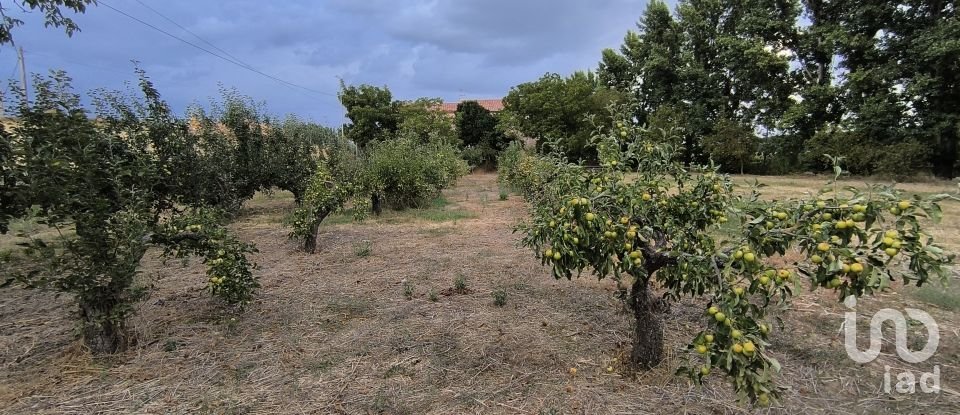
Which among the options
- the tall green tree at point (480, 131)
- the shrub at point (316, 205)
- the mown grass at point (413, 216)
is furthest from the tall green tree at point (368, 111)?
the shrub at point (316, 205)

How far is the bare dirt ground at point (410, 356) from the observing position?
2.54 m

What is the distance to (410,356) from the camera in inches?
122

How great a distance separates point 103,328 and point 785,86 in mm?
24601

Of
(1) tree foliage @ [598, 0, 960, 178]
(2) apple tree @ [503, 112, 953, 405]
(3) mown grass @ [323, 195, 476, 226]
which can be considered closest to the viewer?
(2) apple tree @ [503, 112, 953, 405]

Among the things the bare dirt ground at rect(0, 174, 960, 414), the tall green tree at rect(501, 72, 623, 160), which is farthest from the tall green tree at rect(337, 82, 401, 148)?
the bare dirt ground at rect(0, 174, 960, 414)

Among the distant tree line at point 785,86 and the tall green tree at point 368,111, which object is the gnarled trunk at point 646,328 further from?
the tall green tree at point 368,111

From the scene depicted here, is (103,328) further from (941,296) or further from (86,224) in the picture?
(941,296)

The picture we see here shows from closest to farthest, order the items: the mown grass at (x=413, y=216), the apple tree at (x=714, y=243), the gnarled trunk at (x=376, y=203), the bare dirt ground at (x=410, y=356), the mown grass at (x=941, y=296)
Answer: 1. the apple tree at (x=714, y=243)
2. the bare dirt ground at (x=410, y=356)
3. the mown grass at (x=941, y=296)
4. the mown grass at (x=413, y=216)
5. the gnarled trunk at (x=376, y=203)

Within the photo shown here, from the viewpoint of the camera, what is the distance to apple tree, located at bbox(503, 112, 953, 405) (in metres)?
1.73

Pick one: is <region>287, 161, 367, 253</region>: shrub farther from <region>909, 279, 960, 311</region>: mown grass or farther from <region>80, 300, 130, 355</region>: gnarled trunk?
<region>909, 279, 960, 311</region>: mown grass

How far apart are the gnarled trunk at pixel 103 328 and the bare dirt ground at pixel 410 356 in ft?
0.33

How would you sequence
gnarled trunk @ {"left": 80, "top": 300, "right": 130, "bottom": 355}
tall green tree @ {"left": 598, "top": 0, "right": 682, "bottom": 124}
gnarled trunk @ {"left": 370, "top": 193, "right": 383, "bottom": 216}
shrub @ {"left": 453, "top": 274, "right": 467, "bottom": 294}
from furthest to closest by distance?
tall green tree @ {"left": 598, "top": 0, "right": 682, "bottom": 124} → gnarled trunk @ {"left": 370, "top": 193, "right": 383, "bottom": 216} → shrub @ {"left": 453, "top": 274, "right": 467, "bottom": 294} → gnarled trunk @ {"left": 80, "top": 300, "right": 130, "bottom": 355}

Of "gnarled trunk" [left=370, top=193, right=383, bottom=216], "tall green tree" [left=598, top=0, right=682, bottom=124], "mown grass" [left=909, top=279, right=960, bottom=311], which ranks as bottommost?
"mown grass" [left=909, top=279, right=960, bottom=311]

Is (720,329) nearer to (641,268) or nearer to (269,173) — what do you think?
(641,268)
